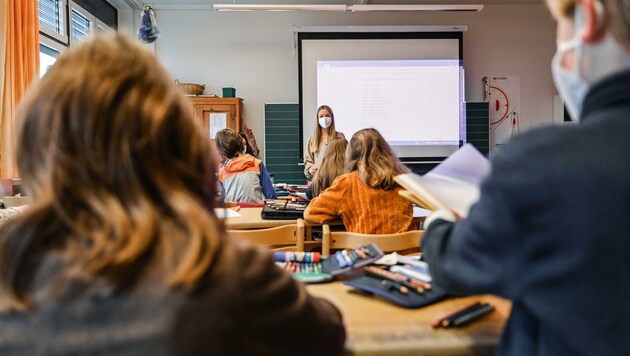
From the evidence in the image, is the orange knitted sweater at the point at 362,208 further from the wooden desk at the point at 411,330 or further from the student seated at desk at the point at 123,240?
the student seated at desk at the point at 123,240

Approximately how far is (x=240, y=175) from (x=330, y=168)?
935mm

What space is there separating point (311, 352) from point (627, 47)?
1.96ft

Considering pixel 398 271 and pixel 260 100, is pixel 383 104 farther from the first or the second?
pixel 398 271

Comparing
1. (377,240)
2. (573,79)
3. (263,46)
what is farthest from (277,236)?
(263,46)

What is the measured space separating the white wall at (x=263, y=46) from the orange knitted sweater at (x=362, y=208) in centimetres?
374

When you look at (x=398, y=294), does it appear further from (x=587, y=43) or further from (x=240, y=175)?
(x=240, y=175)

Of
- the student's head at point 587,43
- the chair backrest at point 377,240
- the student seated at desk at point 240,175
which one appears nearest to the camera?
the student's head at point 587,43

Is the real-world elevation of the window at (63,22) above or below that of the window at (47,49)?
above

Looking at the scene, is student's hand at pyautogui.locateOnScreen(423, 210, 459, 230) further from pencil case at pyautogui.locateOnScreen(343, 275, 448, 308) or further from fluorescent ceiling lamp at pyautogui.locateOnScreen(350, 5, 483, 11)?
fluorescent ceiling lamp at pyautogui.locateOnScreen(350, 5, 483, 11)

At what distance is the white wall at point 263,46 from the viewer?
5.81 metres

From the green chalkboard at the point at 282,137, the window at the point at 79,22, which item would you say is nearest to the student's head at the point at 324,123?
the green chalkboard at the point at 282,137

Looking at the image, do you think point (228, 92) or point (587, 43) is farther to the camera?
point (228, 92)

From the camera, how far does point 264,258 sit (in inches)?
23.3

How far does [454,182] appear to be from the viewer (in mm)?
896
